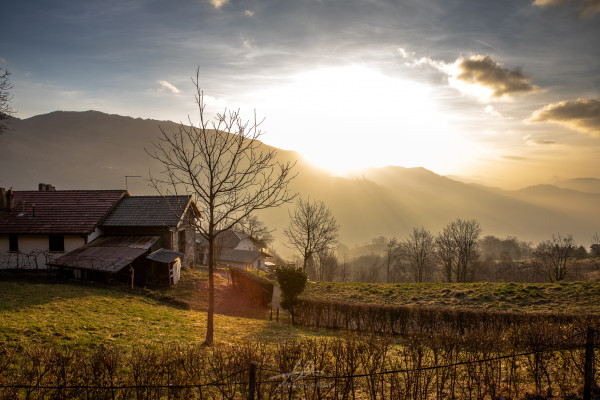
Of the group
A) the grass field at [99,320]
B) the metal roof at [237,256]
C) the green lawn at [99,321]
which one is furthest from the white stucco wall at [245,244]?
the green lawn at [99,321]

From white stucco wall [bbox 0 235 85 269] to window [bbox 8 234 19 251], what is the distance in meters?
0.19

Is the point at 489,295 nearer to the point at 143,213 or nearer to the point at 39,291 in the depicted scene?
the point at 39,291

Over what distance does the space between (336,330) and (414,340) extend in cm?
1162

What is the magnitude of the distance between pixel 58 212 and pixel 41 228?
220 cm

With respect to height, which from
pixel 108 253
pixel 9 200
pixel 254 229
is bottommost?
pixel 108 253

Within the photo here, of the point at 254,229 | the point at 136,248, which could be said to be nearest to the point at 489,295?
the point at 136,248

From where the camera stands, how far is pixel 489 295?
75.3 ft

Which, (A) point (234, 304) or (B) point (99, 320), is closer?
(B) point (99, 320)

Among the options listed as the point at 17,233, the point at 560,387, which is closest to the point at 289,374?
the point at 560,387

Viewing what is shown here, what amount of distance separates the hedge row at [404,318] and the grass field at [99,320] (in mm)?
1477

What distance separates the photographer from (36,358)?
21.5 feet

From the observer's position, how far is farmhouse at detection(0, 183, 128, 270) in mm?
26438

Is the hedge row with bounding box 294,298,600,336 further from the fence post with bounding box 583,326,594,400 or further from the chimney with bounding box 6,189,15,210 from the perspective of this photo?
the chimney with bounding box 6,189,15,210

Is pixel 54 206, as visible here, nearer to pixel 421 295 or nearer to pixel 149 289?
pixel 149 289
